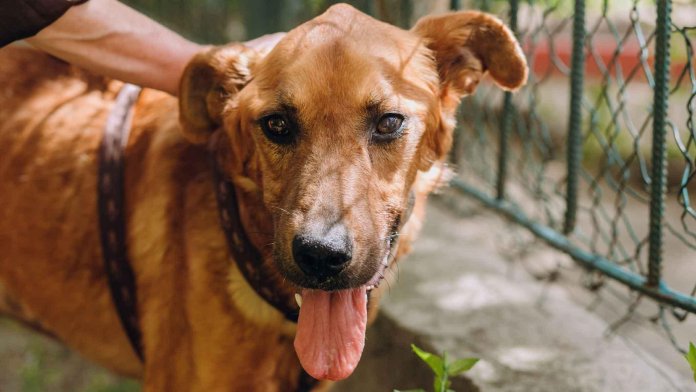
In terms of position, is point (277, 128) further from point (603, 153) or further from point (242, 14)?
point (242, 14)

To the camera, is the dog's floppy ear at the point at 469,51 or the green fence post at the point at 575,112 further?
the green fence post at the point at 575,112

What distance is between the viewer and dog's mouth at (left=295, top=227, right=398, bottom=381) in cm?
209

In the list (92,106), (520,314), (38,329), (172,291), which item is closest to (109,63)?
(92,106)

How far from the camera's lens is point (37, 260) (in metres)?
2.74

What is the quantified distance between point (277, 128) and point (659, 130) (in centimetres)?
127

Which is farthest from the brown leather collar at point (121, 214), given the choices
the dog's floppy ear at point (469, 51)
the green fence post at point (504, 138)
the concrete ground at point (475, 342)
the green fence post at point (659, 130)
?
the green fence post at point (504, 138)

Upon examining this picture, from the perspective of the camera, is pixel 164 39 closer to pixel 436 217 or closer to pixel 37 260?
pixel 37 260

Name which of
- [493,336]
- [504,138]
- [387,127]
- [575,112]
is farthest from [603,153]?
[387,127]

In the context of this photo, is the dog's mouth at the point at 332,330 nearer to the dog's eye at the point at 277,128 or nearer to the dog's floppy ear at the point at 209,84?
the dog's eye at the point at 277,128

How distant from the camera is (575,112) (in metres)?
3.01

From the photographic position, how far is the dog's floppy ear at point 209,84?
233 centimetres

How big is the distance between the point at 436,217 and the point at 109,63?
230 centimetres

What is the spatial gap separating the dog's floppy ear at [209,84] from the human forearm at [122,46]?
16 cm

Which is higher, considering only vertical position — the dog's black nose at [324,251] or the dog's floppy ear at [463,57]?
the dog's floppy ear at [463,57]
